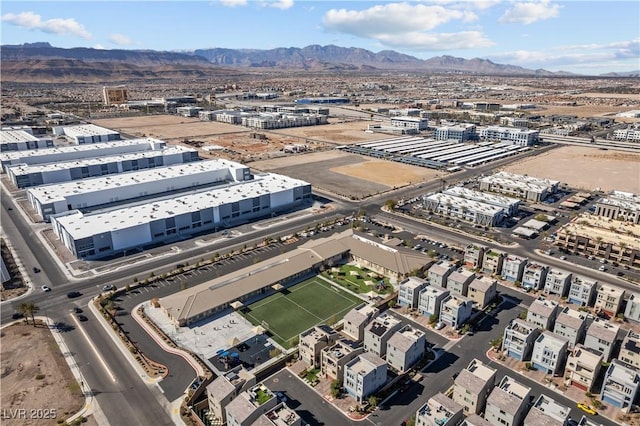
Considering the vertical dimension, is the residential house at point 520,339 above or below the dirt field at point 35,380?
above

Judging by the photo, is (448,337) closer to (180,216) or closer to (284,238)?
(284,238)

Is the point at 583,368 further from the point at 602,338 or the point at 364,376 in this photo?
the point at 364,376

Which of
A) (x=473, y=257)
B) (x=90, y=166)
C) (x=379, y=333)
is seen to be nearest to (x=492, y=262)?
(x=473, y=257)

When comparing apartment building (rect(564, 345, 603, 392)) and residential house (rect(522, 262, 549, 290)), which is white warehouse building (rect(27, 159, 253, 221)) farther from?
apartment building (rect(564, 345, 603, 392))

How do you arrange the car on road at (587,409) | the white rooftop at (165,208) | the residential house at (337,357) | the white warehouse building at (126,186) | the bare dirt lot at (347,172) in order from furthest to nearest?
1. the bare dirt lot at (347,172)
2. the white warehouse building at (126,186)
3. the white rooftop at (165,208)
4. the residential house at (337,357)
5. the car on road at (587,409)

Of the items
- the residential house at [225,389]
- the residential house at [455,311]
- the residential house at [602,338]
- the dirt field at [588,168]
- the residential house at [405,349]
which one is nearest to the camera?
the residential house at [225,389]

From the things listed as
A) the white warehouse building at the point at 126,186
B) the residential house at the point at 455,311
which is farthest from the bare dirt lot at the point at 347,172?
the residential house at the point at 455,311

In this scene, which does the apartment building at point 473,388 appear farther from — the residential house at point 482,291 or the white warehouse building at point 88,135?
the white warehouse building at point 88,135
